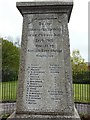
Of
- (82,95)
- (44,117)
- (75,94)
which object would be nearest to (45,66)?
(44,117)

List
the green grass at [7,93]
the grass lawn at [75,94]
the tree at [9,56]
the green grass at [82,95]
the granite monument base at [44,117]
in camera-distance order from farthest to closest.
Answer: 1. the tree at [9,56]
2. the green grass at [7,93]
3. the grass lawn at [75,94]
4. the green grass at [82,95]
5. the granite monument base at [44,117]

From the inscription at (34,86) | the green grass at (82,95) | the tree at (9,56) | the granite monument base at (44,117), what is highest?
the tree at (9,56)

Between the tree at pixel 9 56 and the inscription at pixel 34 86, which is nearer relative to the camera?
the inscription at pixel 34 86

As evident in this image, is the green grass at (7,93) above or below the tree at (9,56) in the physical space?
below

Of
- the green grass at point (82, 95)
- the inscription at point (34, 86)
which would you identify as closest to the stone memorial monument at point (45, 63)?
the inscription at point (34, 86)

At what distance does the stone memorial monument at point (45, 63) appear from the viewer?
213 inches

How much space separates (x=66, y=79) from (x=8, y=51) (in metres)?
20.6

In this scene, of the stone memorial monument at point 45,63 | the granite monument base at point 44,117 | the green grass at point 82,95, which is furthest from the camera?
the green grass at point 82,95

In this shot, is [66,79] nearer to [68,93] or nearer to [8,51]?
[68,93]

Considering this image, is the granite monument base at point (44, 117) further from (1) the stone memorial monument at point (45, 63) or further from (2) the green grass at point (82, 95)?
(2) the green grass at point (82, 95)

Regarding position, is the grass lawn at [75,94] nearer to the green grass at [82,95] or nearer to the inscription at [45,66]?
the green grass at [82,95]

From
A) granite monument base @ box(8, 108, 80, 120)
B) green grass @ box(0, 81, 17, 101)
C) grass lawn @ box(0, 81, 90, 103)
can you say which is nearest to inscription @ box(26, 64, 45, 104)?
granite monument base @ box(8, 108, 80, 120)

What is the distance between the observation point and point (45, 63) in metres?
5.50

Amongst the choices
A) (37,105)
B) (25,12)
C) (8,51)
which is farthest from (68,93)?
(8,51)
